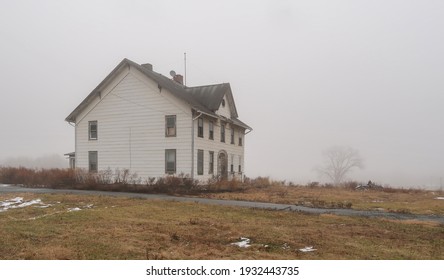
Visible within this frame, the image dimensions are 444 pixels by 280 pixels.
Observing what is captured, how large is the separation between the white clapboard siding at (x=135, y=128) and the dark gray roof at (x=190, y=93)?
0.46 metres

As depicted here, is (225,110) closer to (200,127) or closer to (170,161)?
(200,127)

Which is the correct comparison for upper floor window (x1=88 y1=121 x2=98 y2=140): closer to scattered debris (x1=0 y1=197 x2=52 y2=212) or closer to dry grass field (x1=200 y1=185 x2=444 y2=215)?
scattered debris (x1=0 y1=197 x2=52 y2=212)

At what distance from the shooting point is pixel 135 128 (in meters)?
27.5

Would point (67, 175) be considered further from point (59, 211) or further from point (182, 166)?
point (59, 211)

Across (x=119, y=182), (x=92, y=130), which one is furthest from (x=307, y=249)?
(x=92, y=130)

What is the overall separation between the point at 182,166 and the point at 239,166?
10648mm

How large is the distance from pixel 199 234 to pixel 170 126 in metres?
17.6

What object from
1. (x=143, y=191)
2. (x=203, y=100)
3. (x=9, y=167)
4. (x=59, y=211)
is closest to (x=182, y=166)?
(x=143, y=191)

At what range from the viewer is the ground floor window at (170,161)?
26.0m

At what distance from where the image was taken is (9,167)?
109 ft

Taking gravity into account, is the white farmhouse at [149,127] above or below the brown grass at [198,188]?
above

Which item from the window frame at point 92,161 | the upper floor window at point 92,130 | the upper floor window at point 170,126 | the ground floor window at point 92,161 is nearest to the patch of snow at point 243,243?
the upper floor window at point 170,126

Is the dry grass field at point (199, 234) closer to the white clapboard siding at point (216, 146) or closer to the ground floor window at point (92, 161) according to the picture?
the white clapboard siding at point (216, 146)

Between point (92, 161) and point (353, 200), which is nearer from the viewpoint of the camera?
point (353, 200)
